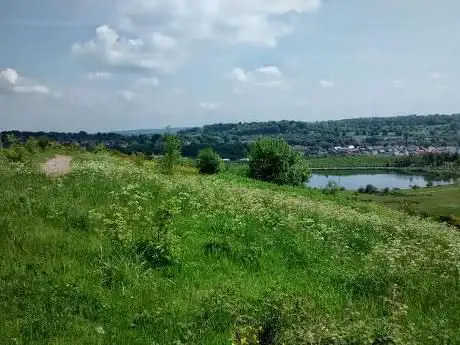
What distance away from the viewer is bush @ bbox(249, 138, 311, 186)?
2007 inches

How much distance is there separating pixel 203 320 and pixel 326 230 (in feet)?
18.5

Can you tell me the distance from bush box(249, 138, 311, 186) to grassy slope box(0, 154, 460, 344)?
125ft

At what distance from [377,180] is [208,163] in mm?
111572

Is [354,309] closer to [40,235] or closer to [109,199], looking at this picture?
[40,235]

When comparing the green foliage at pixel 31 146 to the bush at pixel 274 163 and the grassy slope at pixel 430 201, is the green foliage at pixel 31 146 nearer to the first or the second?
the bush at pixel 274 163

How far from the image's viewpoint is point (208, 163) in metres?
51.0

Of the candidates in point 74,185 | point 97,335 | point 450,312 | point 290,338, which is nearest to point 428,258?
point 450,312

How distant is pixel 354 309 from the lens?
284 inches

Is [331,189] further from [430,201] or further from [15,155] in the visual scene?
[430,201]

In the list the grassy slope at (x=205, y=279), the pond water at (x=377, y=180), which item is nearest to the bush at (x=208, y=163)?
the grassy slope at (x=205, y=279)

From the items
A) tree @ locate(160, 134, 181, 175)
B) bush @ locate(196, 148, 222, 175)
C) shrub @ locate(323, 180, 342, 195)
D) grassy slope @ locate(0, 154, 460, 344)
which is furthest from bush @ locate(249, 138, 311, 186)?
grassy slope @ locate(0, 154, 460, 344)

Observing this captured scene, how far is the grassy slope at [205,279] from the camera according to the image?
585cm

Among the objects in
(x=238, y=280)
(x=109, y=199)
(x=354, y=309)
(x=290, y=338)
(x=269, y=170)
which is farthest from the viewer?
(x=269, y=170)

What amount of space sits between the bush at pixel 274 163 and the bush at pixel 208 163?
391 cm
